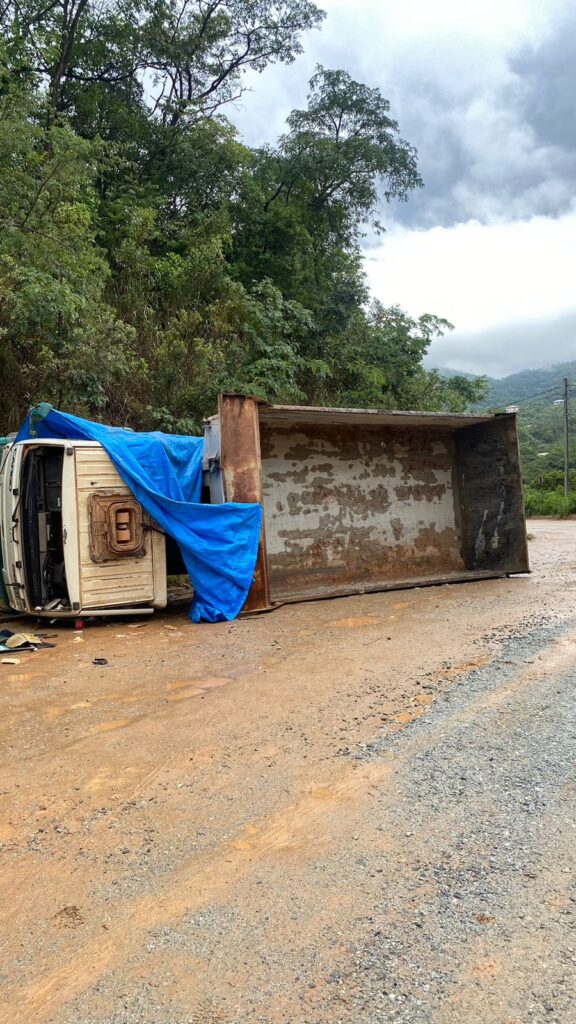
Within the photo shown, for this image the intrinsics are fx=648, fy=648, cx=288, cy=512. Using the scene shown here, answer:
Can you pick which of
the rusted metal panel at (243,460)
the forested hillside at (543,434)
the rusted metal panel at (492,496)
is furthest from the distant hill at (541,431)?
the rusted metal panel at (243,460)

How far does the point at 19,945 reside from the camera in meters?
1.88

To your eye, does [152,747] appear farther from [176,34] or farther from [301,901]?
[176,34]

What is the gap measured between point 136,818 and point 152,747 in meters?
0.71

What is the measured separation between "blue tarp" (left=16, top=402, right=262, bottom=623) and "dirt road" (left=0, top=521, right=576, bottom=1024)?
205 cm

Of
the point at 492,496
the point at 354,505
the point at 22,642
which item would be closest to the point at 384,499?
the point at 354,505

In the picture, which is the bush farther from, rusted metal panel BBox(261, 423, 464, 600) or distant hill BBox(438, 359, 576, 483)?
rusted metal panel BBox(261, 423, 464, 600)

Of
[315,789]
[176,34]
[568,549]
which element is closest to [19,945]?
[315,789]

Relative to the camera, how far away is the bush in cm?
2733

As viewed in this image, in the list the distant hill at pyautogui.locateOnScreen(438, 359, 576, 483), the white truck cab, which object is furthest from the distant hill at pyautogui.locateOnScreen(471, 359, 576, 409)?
the white truck cab

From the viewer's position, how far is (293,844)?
7.68ft

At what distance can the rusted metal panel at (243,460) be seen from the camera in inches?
270

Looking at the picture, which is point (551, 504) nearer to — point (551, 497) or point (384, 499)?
point (551, 497)

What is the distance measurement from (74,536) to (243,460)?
1.90m

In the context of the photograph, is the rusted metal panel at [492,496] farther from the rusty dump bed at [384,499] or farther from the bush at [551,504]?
the bush at [551,504]
